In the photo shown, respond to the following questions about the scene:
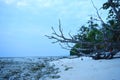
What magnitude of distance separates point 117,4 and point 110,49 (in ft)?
2.40

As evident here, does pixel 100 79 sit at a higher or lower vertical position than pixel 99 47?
lower

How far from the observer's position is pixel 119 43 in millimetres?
3410

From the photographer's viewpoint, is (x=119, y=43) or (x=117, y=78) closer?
(x=119, y=43)

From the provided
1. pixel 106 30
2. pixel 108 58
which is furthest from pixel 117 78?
pixel 108 58

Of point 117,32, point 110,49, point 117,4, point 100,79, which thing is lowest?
point 100,79

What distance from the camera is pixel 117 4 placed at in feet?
12.1

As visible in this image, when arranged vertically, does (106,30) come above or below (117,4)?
below

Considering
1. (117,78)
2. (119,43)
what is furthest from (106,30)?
(117,78)

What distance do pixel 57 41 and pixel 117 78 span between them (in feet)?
15.1

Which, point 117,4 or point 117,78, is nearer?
point 117,4

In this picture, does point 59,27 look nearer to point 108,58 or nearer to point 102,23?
point 102,23

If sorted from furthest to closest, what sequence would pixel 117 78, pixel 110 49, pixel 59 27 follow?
pixel 117 78, pixel 110 49, pixel 59 27

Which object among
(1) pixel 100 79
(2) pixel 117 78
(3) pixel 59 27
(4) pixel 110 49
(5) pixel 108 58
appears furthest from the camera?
(5) pixel 108 58

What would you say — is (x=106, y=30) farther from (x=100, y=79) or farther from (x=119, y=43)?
(x=100, y=79)
